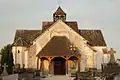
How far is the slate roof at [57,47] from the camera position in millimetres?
43716

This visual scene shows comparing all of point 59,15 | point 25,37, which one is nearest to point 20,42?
point 25,37

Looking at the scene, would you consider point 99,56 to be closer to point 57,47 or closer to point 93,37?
point 93,37

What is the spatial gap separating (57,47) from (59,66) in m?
3.26

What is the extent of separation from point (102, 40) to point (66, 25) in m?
7.73

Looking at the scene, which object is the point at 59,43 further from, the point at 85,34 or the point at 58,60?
the point at 85,34

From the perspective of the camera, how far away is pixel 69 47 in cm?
4516

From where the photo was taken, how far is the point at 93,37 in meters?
52.5

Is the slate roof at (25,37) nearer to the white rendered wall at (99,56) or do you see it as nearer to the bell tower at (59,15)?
the bell tower at (59,15)

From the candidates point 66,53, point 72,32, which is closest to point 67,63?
point 66,53

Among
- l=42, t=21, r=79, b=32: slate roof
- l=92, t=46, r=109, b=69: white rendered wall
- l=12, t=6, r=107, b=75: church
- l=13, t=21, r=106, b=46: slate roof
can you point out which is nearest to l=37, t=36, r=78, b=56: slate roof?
l=12, t=6, r=107, b=75: church

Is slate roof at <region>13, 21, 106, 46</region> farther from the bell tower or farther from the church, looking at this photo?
the bell tower

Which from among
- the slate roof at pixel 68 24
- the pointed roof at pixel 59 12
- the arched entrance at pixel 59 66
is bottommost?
the arched entrance at pixel 59 66

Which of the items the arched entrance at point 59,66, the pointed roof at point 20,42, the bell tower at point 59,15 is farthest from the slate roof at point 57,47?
the pointed roof at point 20,42

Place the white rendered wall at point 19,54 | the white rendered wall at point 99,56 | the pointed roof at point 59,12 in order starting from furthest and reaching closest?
the pointed roof at point 59,12 → the white rendered wall at point 99,56 → the white rendered wall at point 19,54
